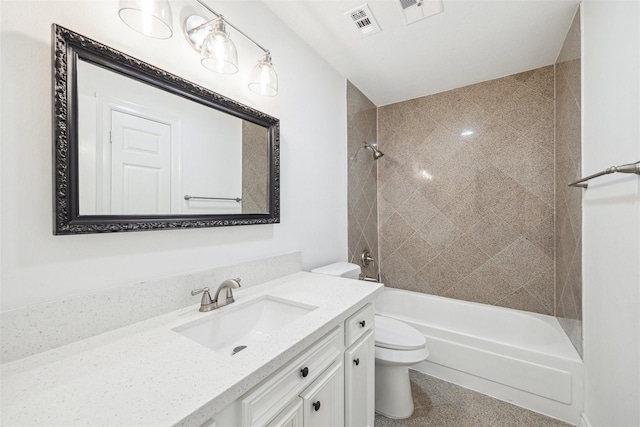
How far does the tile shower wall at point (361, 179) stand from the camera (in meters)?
2.36

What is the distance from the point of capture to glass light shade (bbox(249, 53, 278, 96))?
128 cm

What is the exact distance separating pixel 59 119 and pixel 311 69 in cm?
151

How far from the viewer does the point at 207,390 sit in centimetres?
58

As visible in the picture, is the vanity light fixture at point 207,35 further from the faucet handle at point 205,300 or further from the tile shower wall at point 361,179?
the tile shower wall at point 361,179

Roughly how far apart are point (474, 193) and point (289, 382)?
2306mm

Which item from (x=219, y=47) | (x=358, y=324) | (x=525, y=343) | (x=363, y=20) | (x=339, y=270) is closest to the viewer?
(x=219, y=47)

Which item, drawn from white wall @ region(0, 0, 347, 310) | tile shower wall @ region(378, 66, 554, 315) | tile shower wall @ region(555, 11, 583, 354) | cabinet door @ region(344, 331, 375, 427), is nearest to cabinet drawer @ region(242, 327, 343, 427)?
cabinet door @ region(344, 331, 375, 427)

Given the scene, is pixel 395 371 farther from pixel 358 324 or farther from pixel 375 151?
pixel 375 151

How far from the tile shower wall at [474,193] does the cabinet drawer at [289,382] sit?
1.85m

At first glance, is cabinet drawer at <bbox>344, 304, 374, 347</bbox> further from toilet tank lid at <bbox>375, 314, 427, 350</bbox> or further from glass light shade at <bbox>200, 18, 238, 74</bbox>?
glass light shade at <bbox>200, 18, 238, 74</bbox>

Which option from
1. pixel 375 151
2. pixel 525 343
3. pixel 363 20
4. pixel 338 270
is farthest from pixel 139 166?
pixel 525 343

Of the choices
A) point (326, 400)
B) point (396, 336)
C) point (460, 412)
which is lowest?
point (460, 412)

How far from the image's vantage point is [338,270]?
5.99 ft

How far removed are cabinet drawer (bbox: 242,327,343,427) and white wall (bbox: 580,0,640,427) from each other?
1100 millimetres
